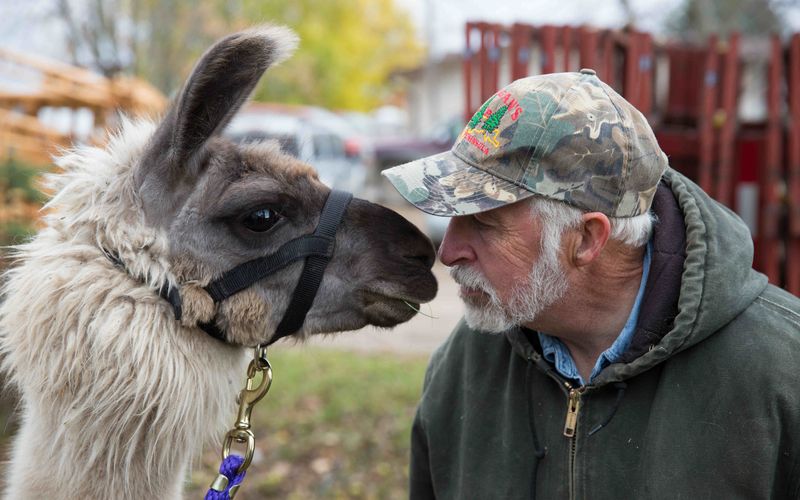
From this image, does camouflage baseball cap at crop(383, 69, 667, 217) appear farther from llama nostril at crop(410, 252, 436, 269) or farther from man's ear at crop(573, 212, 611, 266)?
llama nostril at crop(410, 252, 436, 269)

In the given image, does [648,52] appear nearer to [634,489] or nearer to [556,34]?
[556,34]

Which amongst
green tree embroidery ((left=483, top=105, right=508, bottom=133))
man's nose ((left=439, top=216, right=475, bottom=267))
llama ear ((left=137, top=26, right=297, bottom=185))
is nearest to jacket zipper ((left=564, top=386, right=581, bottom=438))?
man's nose ((left=439, top=216, right=475, bottom=267))

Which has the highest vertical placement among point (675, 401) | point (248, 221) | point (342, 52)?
point (248, 221)

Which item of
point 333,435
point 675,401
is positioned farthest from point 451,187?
point 333,435

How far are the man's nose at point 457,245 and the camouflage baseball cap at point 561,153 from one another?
0.42 ft

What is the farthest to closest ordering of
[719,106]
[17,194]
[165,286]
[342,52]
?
1. [342,52]
2. [719,106]
3. [17,194]
4. [165,286]

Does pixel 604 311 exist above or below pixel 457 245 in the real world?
below

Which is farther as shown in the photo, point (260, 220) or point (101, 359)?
point (260, 220)

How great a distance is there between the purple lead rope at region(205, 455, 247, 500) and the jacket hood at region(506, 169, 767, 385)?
0.93 m

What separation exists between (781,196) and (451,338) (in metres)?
3.91

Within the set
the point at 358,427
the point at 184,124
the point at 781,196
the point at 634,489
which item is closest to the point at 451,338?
the point at 634,489

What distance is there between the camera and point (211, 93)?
6.81 ft

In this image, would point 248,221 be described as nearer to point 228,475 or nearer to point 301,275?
point 301,275

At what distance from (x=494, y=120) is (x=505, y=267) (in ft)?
1.24
